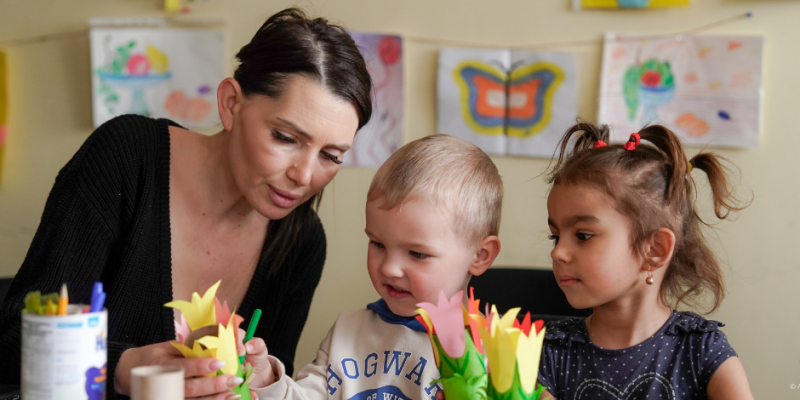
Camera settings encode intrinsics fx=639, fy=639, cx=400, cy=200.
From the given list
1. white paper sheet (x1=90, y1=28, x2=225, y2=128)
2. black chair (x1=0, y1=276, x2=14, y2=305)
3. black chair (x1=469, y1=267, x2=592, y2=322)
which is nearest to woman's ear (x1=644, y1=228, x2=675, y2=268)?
black chair (x1=469, y1=267, x2=592, y2=322)

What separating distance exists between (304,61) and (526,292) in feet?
2.36

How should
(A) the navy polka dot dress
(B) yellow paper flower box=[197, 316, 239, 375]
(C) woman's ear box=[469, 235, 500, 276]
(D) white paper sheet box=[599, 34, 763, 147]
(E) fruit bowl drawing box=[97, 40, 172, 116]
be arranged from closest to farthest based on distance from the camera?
(B) yellow paper flower box=[197, 316, 239, 375], (A) the navy polka dot dress, (C) woman's ear box=[469, 235, 500, 276], (D) white paper sheet box=[599, 34, 763, 147], (E) fruit bowl drawing box=[97, 40, 172, 116]

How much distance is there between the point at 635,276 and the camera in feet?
3.57

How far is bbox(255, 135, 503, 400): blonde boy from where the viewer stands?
1071mm

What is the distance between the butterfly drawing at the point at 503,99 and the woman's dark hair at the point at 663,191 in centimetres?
84

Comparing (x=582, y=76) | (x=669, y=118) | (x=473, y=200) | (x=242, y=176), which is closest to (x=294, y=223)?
(x=242, y=176)

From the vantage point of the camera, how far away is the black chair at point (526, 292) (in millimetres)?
1462

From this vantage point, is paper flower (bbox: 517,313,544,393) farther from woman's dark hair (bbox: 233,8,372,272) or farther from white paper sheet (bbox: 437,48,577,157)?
white paper sheet (bbox: 437,48,577,157)

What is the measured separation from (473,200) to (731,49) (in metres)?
1.23

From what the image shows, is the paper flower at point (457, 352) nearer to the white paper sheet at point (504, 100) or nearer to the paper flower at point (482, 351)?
the paper flower at point (482, 351)

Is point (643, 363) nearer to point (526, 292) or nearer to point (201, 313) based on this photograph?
point (526, 292)

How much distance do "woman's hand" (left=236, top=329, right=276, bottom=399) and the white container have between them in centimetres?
21

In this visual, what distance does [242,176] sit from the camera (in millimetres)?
1233

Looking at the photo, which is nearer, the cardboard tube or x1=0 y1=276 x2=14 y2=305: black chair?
the cardboard tube
